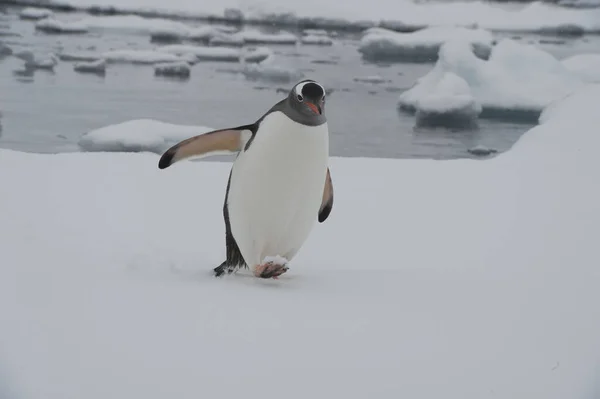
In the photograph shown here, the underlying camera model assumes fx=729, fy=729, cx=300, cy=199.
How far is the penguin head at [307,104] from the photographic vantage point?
63.7 inches

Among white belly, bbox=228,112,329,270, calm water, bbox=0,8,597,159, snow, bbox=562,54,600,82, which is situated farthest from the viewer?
snow, bbox=562,54,600,82

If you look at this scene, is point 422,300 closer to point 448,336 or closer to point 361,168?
point 448,336

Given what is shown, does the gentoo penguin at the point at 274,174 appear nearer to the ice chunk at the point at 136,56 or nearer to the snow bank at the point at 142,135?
the snow bank at the point at 142,135

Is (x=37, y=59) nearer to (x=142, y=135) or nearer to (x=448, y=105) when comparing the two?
(x=142, y=135)

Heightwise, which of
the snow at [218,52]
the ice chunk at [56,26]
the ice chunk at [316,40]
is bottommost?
the snow at [218,52]

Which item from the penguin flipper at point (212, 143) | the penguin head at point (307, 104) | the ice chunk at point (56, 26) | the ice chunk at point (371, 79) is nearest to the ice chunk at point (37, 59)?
the ice chunk at point (56, 26)

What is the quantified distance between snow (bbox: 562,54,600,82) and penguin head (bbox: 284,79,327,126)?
10.8 feet

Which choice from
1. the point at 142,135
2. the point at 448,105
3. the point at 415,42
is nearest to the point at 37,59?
the point at 142,135

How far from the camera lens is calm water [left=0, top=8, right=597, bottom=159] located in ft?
13.1

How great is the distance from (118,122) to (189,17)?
0.74m

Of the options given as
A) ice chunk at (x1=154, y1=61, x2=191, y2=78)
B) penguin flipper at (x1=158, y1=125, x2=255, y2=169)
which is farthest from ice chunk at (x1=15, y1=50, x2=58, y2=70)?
penguin flipper at (x1=158, y1=125, x2=255, y2=169)

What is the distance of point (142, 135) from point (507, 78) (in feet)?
8.07

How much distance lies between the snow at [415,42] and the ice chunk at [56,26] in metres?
1.66

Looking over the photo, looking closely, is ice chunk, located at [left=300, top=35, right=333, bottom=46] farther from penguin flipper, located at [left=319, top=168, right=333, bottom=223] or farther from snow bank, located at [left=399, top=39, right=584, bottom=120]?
penguin flipper, located at [left=319, top=168, right=333, bottom=223]
